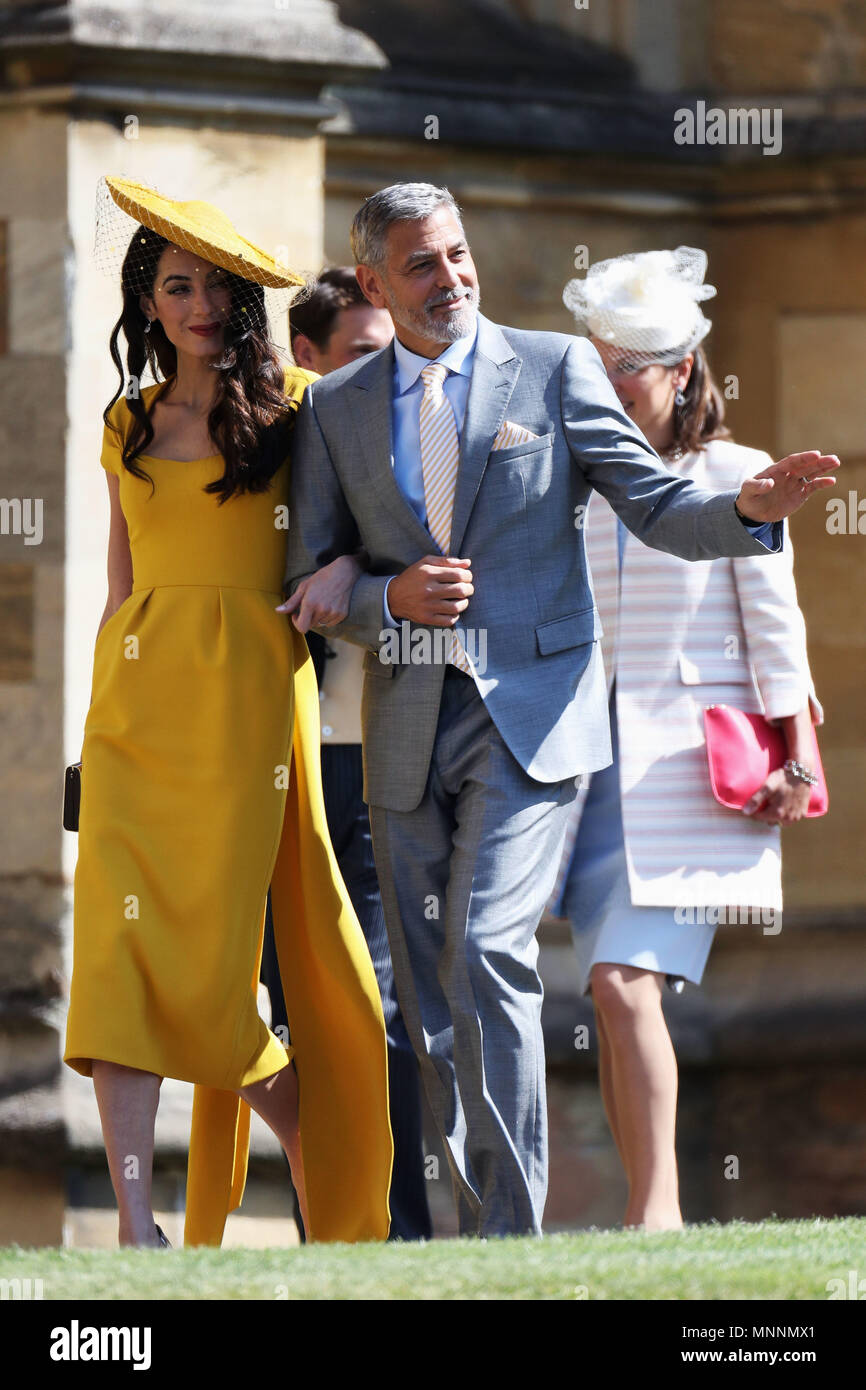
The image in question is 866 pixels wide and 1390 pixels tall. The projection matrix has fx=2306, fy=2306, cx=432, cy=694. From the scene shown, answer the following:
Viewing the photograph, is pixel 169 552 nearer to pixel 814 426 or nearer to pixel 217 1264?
pixel 217 1264

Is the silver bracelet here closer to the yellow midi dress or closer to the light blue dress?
the light blue dress

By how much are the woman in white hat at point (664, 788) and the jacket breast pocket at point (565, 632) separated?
2.26ft

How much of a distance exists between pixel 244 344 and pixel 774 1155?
12.2 ft

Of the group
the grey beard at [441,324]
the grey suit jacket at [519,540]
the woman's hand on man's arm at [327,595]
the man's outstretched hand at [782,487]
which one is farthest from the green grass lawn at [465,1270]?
the grey beard at [441,324]

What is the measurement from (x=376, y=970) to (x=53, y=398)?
206cm

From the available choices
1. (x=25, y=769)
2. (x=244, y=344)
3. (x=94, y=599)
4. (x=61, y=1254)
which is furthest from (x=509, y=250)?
(x=61, y=1254)

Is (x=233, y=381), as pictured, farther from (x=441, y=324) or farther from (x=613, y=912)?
(x=613, y=912)

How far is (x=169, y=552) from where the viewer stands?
4.54 metres

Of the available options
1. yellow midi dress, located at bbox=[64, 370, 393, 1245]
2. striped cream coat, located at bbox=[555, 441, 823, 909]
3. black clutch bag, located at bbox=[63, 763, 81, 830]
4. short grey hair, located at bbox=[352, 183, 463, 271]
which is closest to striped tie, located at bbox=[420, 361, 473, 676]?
short grey hair, located at bbox=[352, 183, 463, 271]

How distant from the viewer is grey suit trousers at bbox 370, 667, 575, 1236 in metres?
4.14

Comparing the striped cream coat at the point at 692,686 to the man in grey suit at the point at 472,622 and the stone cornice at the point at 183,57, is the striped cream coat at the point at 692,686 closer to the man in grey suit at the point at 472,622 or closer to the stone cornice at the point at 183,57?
the man in grey suit at the point at 472,622

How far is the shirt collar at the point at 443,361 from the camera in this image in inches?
172

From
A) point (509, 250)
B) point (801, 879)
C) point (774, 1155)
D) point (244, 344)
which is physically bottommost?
point (774, 1155)

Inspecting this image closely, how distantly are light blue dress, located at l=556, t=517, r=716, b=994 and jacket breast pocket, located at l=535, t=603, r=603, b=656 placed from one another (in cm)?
70
